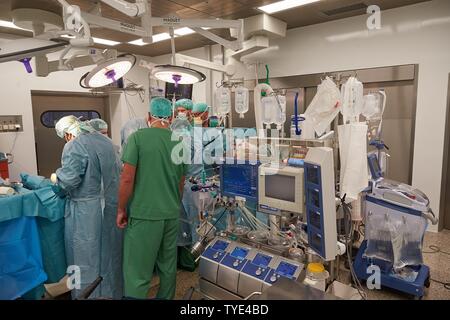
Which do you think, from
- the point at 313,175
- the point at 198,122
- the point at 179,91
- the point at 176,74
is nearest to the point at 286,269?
the point at 313,175

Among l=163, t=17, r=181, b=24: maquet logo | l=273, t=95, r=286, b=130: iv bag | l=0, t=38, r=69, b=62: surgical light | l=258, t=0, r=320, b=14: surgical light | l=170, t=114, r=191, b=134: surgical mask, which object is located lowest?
l=170, t=114, r=191, b=134: surgical mask

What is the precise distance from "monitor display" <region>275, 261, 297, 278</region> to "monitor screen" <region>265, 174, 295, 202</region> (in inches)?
14.7

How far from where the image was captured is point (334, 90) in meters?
1.99

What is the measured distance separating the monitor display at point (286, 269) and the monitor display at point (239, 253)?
0.25m

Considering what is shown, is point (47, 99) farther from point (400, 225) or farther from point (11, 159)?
point (400, 225)

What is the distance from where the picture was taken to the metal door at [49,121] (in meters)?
4.66

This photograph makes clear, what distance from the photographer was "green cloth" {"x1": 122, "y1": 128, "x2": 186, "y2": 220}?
206 centimetres

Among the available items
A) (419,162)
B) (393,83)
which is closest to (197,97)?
(393,83)

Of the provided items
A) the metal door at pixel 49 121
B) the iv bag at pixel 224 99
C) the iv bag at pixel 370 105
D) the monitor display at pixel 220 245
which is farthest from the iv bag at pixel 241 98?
the metal door at pixel 49 121

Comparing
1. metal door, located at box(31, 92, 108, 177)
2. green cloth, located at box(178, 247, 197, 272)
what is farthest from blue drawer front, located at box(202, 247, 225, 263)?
metal door, located at box(31, 92, 108, 177)

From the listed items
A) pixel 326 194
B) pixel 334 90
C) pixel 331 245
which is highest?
pixel 334 90

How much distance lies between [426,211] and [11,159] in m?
4.75

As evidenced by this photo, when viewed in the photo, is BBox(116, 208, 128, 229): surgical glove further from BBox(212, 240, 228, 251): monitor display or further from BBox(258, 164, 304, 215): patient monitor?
BBox(258, 164, 304, 215): patient monitor

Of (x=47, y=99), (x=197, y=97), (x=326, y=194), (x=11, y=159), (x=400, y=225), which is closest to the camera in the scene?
(x=326, y=194)
